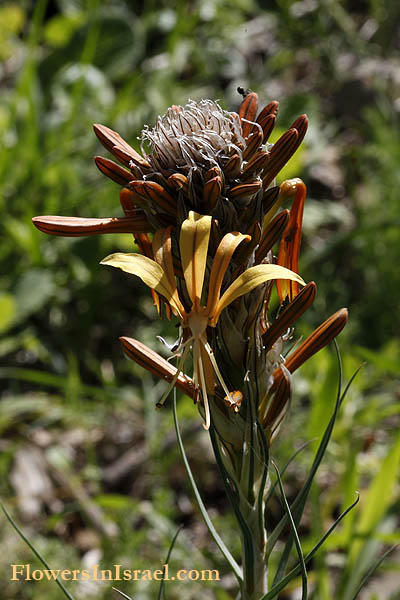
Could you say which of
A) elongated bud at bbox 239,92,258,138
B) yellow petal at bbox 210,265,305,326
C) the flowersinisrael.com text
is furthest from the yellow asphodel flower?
the flowersinisrael.com text

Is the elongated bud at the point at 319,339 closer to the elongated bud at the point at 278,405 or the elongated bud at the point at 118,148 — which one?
the elongated bud at the point at 278,405

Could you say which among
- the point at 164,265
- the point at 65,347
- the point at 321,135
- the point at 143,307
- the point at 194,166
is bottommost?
the point at 164,265

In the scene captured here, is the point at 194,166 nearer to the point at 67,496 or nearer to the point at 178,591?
the point at 178,591

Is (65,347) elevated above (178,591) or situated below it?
above

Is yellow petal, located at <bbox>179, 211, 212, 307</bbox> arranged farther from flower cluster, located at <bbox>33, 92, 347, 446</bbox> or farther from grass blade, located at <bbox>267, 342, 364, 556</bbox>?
grass blade, located at <bbox>267, 342, 364, 556</bbox>

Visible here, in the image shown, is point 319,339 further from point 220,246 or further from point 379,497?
point 379,497

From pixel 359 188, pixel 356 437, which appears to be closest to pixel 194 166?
pixel 356 437

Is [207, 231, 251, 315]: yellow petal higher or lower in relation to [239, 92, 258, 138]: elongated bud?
lower
